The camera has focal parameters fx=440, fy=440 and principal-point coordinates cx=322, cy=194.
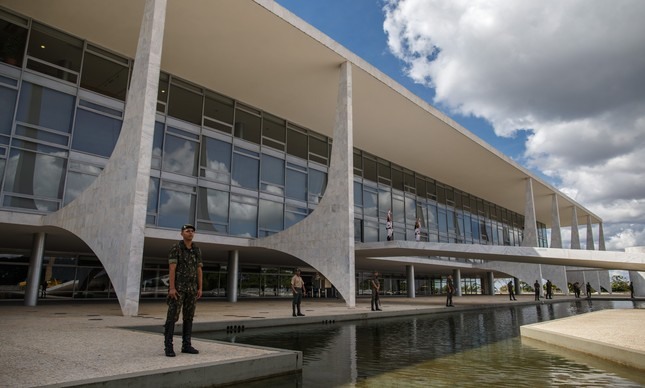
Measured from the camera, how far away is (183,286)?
564cm

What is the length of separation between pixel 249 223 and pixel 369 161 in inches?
458

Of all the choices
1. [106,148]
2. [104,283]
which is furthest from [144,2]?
[104,283]

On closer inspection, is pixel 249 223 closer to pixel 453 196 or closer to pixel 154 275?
pixel 154 275

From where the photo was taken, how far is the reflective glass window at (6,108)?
15641 millimetres

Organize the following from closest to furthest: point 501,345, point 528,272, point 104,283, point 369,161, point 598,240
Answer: point 501,345
point 104,283
point 369,161
point 528,272
point 598,240

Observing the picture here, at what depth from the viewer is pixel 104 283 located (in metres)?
21.1

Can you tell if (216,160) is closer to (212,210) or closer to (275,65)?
(212,210)

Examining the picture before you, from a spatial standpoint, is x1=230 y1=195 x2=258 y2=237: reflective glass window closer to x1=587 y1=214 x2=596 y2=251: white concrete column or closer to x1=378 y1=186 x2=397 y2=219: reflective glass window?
x1=378 y1=186 x2=397 y2=219: reflective glass window

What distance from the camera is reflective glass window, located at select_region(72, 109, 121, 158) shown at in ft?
57.1

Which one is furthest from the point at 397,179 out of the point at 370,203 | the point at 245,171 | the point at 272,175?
the point at 245,171

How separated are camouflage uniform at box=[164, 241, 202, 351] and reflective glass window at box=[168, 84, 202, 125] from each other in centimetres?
1594

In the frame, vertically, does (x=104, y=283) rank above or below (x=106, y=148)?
below

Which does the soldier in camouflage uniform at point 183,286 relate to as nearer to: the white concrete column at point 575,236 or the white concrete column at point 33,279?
the white concrete column at point 33,279

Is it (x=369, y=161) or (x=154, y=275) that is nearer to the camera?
(x=154, y=275)
